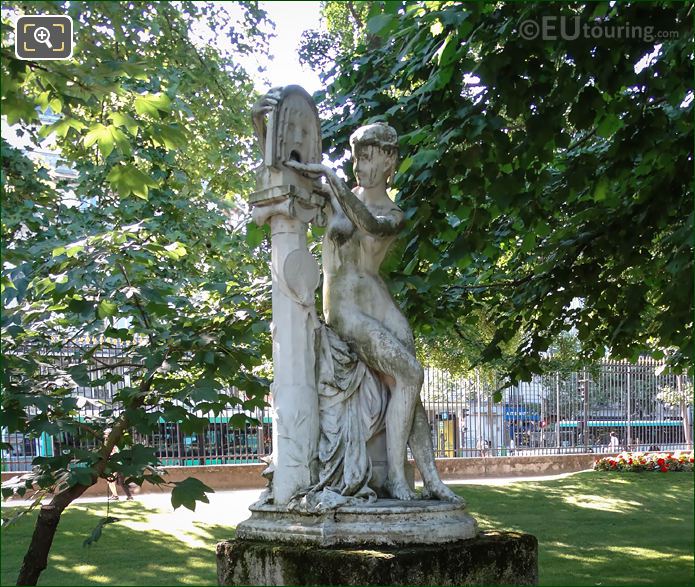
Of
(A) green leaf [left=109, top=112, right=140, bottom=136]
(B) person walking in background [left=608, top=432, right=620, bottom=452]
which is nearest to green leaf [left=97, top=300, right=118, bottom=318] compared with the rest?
(A) green leaf [left=109, top=112, right=140, bottom=136]

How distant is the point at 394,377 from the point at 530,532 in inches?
306

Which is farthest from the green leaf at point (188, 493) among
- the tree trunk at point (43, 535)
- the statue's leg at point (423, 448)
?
the tree trunk at point (43, 535)

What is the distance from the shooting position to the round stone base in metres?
5.12

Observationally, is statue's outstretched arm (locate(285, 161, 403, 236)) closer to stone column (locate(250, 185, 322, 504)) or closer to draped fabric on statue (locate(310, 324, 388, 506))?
stone column (locate(250, 185, 322, 504))

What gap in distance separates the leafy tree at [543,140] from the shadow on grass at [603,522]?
9.37ft

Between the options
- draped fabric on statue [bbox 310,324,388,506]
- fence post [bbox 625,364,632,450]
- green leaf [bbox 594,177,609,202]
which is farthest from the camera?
fence post [bbox 625,364,632,450]

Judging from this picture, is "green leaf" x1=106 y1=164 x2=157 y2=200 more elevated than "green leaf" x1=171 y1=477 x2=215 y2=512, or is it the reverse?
"green leaf" x1=106 y1=164 x2=157 y2=200

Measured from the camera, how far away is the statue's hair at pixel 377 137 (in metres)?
5.84

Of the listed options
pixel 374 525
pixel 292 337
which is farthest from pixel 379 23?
pixel 374 525

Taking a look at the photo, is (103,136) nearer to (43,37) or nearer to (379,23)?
(43,37)

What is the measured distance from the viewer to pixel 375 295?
5797 millimetres

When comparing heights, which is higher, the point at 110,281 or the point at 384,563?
the point at 110,281

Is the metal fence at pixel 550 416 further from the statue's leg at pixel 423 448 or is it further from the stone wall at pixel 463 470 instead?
the statue's leg at pixel 423 448

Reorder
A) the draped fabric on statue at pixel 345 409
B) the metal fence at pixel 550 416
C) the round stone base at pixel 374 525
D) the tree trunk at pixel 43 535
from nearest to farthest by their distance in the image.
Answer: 1. the round stone base at pixel 374 525
2. the draped fabric on statue at pixel 345 409
3. the tree trunk at pixel 43 535
4. the metal fence at pixel 550 416
